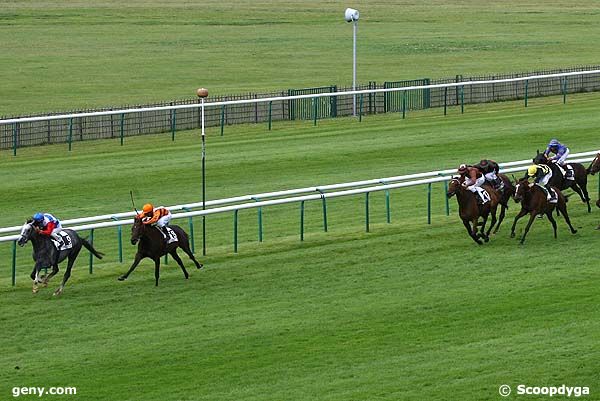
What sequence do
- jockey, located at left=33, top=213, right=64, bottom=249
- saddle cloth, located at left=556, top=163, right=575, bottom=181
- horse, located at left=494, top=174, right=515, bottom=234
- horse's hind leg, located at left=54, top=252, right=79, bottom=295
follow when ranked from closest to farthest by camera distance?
jockey, located at left=33, top=213, right=64, bottom=249 → horse's hind leg, located at left=54, top=252, right=79, bottom=295 → horse, located at left=494, top=174, right=515, bottom=234 → saddle cloth, located at left=556, top=163, right=575, bottom=181

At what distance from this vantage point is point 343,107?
35906 mm

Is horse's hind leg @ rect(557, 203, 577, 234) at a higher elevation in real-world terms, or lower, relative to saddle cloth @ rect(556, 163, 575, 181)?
lower

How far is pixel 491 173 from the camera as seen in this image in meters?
21.3

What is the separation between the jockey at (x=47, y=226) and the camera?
59.5 feet

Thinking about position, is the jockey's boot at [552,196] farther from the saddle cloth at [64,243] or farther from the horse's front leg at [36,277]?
the horse's front leg at [36,277]

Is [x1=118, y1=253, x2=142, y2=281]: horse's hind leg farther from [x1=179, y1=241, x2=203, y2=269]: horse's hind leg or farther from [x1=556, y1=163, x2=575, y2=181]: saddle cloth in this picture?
[x1=556, y1=163, x2=575, y2=181]: saddle cloth

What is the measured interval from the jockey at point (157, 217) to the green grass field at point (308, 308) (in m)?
0.73

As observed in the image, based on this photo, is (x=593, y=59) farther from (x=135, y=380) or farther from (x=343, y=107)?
(x=135, y=380)

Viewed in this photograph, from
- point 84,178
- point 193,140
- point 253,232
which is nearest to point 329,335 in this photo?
point 253,232

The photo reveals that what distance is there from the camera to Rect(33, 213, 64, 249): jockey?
1812 centimetres

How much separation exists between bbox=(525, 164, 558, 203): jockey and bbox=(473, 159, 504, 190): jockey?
459mm

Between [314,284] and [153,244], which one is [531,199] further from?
[153,244]

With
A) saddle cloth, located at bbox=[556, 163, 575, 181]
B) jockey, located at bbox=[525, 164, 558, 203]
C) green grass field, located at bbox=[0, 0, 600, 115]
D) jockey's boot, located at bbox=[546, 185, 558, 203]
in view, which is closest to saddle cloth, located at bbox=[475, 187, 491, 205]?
jockey, located at bbox=[525, 164, 558, 203]

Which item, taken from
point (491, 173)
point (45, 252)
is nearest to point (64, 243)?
point (45, 252)
